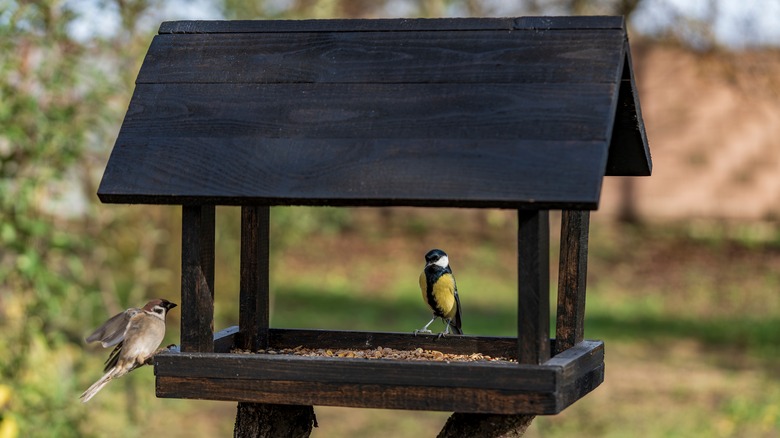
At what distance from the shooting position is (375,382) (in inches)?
123

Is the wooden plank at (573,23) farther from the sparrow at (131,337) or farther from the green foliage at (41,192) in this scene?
the green foliage at (41,192)

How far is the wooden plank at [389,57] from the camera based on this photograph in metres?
3.15

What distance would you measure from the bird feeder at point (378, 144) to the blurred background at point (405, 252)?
221 cm

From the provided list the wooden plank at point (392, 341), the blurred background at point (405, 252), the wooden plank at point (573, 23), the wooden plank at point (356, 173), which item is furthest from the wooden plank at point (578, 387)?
the blurred background at point (405, 252)

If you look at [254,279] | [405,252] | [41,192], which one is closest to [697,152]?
[405,252]

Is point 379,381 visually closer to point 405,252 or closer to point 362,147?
point 362,147

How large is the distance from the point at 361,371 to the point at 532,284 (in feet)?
1.82

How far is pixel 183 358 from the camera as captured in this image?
329cm

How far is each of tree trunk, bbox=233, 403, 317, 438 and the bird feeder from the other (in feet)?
1.43

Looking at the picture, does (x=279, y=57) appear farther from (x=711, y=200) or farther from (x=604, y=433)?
(x=711, y=200)

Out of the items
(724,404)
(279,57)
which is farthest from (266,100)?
(724,404)

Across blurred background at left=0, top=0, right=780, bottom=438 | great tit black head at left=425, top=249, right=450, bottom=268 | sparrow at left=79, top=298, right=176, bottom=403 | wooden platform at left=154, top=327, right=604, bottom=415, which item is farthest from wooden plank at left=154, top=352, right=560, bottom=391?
blurred background at left=0, top=0, right=780, bottom=438

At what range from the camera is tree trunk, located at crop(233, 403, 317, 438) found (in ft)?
12.1

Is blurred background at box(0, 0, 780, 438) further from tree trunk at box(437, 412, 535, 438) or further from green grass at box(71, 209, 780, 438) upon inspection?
tree trunk at box(437, 412, 535, 438)
